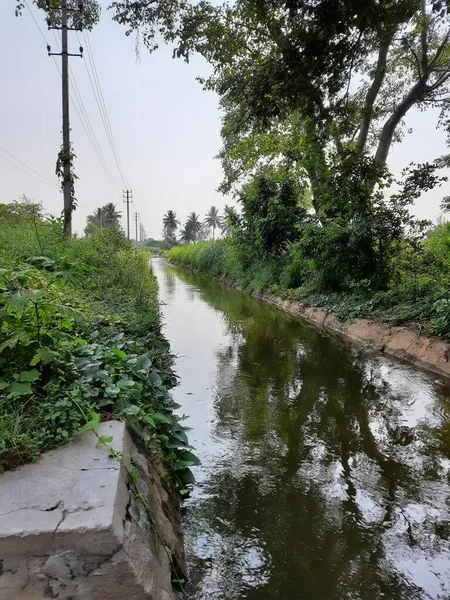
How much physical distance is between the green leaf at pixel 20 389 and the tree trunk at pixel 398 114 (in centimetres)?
1036

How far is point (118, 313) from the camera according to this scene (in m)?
5.79

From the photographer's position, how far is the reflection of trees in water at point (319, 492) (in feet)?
8.29

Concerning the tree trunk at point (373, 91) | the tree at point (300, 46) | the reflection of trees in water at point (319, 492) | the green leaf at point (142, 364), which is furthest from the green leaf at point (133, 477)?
the tree trunk at point (373, 91)

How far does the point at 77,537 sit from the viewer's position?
5.58ft

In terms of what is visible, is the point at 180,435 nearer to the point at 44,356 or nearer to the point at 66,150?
the point at 44,356

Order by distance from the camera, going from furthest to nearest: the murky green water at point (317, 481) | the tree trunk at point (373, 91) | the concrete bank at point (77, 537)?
the tree trunk at point (373, 91) → the murky green water at point (317, 481) → the concrete bank at point (77, 537)

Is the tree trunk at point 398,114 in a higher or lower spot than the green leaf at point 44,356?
higher

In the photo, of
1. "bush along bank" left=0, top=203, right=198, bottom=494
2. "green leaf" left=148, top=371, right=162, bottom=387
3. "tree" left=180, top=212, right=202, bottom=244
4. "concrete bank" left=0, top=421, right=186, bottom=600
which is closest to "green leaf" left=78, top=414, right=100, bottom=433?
"bush along bank" left=0, top=203, right=198, bottom=494

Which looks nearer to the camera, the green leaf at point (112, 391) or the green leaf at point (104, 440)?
the green leaf at point (104, 440)

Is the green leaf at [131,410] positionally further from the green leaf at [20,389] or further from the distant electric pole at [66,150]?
the distant electric pole at [66,150]

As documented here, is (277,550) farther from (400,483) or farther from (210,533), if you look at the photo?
(400,483)

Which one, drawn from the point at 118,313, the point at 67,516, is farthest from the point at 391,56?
the point at 67,516

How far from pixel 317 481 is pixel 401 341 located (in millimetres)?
4905

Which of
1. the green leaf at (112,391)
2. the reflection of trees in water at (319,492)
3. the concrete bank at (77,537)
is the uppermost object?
the green leaf at (112,391)
